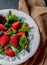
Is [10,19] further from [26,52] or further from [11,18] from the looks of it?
[26,52]

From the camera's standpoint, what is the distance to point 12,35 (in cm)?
74

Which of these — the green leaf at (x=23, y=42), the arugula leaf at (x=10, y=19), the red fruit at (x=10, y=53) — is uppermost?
the arugula leaf at (x=10, y=19)

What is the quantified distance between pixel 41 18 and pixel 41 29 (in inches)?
2.2

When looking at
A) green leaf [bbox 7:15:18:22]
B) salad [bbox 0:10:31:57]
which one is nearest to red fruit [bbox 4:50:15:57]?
salad [bbox 0:10:31:57]

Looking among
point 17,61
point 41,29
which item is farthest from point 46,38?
point 17,61

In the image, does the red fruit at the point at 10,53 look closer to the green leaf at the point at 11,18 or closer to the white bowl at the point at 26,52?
the white bowl at the point at 26,52

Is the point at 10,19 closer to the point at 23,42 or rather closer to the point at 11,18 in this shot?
the point at 11,18

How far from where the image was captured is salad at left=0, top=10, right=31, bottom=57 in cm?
71

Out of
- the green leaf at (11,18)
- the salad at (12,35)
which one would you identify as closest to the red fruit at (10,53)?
the salad at (12,35)

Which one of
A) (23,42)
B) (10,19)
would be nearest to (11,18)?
(10,19)

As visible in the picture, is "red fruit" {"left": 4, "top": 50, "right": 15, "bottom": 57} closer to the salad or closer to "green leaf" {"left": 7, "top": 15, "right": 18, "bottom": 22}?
the salad

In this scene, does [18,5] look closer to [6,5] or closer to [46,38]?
[6,5]

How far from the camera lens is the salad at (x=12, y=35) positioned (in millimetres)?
712

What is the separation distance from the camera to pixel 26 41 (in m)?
0.72
